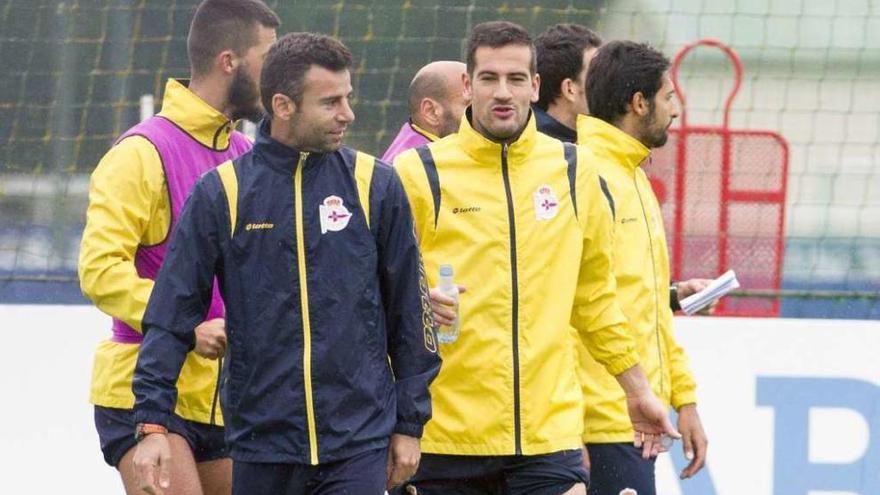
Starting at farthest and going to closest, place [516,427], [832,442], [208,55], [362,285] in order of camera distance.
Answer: [832,442]
[208,55]
[516,427]
[362,285]

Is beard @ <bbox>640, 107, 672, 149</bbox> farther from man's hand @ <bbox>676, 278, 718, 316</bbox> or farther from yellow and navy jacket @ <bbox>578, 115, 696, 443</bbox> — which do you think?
man's hand @ <bbox>676, 278, 718, 316</bbox>

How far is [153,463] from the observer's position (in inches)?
166

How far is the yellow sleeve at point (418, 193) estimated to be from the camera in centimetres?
466

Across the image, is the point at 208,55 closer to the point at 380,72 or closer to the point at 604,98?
the point at 604,98

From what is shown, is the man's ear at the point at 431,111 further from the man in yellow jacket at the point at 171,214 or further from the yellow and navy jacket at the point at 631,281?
the man in yellow jacket at the point at 171,214

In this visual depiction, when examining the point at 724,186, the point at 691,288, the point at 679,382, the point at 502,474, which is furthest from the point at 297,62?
the point at 724,186

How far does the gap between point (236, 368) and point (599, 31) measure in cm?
353

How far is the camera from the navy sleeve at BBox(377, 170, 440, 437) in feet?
14.0

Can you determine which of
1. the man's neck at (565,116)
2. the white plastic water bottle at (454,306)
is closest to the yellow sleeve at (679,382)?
the man's neck at (565,116)

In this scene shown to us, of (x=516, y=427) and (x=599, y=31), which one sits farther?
(x=599, y=31)

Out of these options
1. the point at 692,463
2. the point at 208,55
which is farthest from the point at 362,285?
the point at 692,463

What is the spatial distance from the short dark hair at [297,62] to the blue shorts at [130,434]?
1004mm

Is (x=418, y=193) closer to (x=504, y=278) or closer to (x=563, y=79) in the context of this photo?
(x=504, y=278)

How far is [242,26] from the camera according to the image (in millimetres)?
5109
